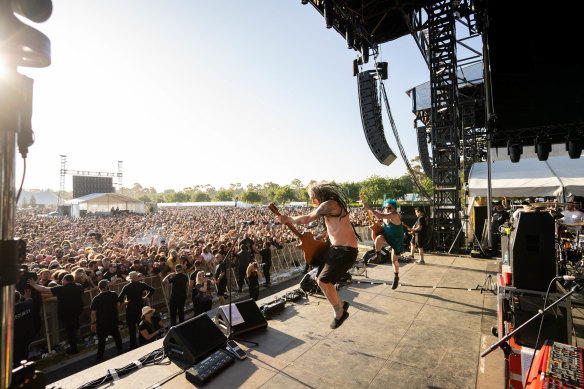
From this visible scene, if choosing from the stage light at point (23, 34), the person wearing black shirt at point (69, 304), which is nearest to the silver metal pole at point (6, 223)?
the stage light at point (23, 34)

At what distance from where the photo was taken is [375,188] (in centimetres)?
5625

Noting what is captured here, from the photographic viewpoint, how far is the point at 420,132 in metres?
19.1

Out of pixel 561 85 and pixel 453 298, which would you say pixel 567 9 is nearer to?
pixel 561 85

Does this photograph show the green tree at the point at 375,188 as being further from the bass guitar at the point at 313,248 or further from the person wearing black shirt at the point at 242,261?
the bass guitar at the point at 313,248

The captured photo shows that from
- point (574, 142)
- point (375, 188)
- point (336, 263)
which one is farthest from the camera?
point (375, 188)

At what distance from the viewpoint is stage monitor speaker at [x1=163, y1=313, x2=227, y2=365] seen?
13.4 feet

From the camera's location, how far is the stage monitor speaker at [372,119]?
10844 mm

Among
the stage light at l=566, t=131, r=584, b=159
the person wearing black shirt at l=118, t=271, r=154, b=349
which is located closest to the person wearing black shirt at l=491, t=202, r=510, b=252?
the stage light at l=566, t=131, r=584, b=159

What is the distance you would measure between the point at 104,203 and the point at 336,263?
4405 centimetres

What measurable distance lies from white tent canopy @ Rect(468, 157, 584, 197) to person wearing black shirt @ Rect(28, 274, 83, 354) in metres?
13.1

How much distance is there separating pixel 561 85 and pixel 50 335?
11872 mm

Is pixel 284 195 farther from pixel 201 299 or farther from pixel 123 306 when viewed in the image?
pixel 201 299

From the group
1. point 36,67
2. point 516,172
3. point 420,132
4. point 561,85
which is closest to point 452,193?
point 516,172

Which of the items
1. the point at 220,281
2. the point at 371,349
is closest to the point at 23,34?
the point at 371,349
